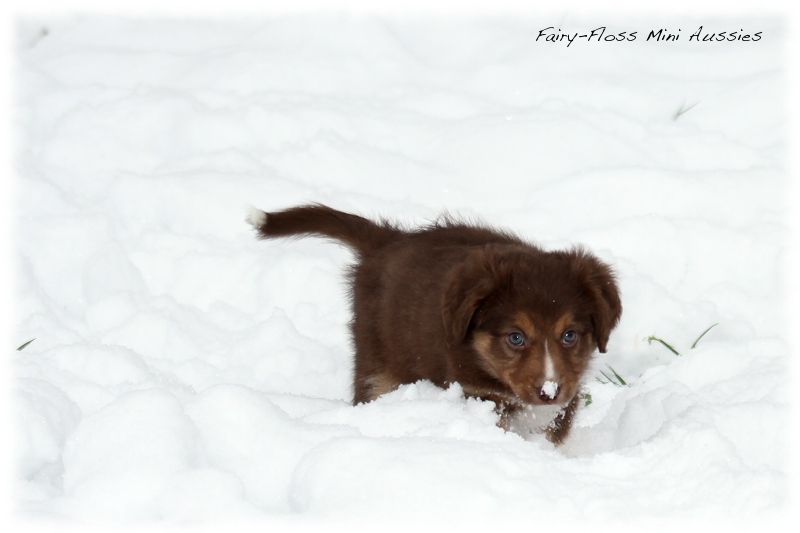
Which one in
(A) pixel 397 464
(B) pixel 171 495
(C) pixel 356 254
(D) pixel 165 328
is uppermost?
(A) pixel 397 464

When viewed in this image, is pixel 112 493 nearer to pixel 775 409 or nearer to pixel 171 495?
pixel 171 495

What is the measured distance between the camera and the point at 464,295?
324cm

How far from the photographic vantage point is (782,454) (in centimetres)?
295

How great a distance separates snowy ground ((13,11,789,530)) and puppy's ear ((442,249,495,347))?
230 millimetres

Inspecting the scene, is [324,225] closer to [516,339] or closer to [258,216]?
[258,216]

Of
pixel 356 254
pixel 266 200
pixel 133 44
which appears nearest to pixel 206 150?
pixel 266 200

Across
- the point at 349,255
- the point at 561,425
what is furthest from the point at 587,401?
the point at 349,255

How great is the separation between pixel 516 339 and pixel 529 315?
Result: 0.10 metres

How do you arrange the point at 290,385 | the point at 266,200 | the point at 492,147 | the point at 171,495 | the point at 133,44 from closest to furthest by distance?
1. the point at 171,495
2. the point at 290,385
3. the point at 266,200
4. the point at 492,147
5. the point at 133,44

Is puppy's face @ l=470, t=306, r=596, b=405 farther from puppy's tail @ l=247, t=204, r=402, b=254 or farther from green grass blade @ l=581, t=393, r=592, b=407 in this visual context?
puppy's tail @ l=247, t=204, r=402, b=254

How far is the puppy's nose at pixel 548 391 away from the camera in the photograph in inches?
Result: 120

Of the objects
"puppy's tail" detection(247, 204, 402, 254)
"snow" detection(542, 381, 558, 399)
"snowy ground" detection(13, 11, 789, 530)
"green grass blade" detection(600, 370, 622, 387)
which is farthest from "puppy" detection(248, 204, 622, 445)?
"green grass blade" detection(600, 370, 622, 387)

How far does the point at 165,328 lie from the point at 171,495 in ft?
6.49

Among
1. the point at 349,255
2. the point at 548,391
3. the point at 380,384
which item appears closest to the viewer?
the point at 548,391
